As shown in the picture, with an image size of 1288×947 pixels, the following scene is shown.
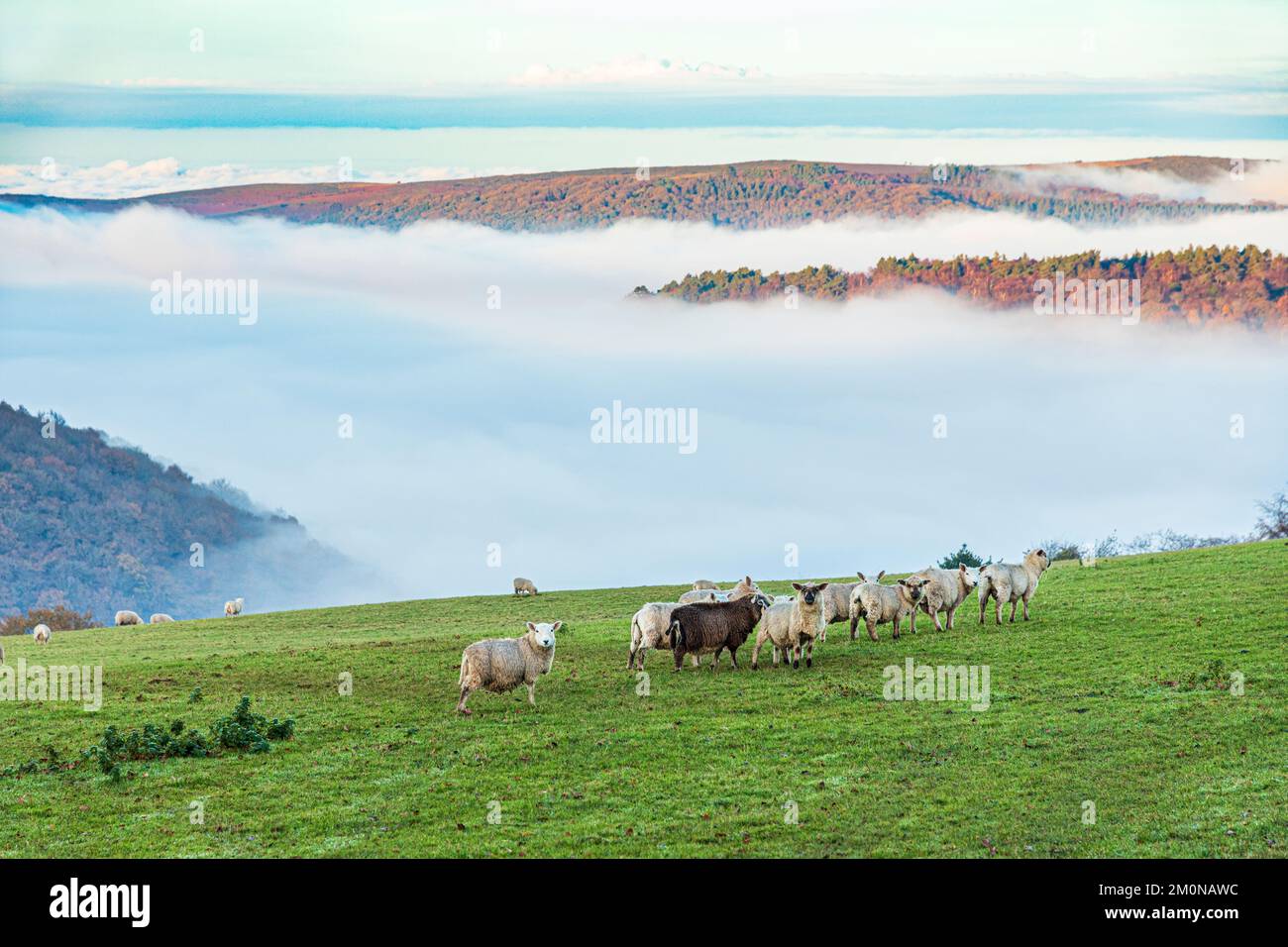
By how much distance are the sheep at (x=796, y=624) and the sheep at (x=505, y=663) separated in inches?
210

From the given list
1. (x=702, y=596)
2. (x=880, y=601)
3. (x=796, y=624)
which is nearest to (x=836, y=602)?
(x=880, y=601)

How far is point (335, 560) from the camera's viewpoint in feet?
650

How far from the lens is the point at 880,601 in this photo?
34875 millimetres

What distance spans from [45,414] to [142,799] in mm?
191887

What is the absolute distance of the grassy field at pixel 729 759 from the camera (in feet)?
66.2

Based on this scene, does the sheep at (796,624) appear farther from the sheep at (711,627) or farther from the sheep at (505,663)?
the sheep at (505,663)

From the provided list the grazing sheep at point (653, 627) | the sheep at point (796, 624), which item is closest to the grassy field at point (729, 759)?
the sheep at point (796, 624)

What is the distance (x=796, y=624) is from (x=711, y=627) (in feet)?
6.02

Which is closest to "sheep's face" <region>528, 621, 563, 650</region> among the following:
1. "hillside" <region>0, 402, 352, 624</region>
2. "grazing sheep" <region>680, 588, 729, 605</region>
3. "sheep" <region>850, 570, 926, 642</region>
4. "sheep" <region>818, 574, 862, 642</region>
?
"grazing sheep" <region>680, 588, 729, 605</region>

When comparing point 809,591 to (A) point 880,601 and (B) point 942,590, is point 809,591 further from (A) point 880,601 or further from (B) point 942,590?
(B) point 942,590

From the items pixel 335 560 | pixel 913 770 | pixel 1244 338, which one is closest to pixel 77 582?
pixel 335 560

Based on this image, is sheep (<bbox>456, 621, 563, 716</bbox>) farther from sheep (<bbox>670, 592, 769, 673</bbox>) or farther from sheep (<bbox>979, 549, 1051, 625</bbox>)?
sheep (<bbox>979, 549, 1051, 625</bbox>)
